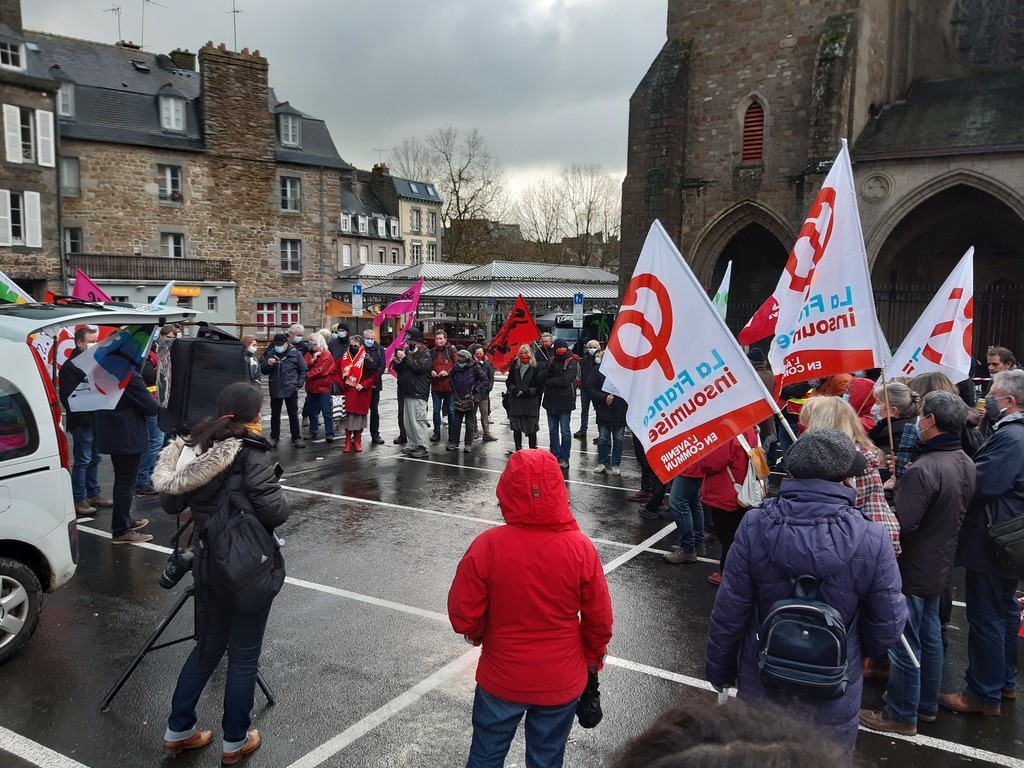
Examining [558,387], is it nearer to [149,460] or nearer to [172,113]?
[149,460]

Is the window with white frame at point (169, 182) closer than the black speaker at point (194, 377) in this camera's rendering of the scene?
No

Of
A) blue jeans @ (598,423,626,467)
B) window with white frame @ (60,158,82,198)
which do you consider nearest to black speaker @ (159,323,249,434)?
blue jeans @ (598,423,626,467)

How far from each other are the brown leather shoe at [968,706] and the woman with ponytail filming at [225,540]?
3874 mm

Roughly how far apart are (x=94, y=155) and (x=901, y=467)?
34.3 m

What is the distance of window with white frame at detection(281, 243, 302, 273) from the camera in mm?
36281

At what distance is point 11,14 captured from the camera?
95.2 feet

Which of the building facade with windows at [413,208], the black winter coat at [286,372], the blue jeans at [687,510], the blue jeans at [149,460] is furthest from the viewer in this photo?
the building facade with windows at [413,208]

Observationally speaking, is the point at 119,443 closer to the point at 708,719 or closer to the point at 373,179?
the point at 708,719

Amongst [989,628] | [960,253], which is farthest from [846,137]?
[989,628]

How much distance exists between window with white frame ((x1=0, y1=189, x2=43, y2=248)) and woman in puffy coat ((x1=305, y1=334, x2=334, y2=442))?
69.4 feet

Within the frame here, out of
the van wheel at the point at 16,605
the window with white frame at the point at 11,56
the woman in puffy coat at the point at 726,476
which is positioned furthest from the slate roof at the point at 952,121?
the window with white frame at the point at 11,56

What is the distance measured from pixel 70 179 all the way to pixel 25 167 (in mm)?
3233

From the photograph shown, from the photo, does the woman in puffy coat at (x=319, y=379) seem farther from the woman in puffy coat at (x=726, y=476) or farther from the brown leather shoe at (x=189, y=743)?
the brown leather shoe at (x=189, y=743)

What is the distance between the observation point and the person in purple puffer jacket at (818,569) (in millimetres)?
2906
